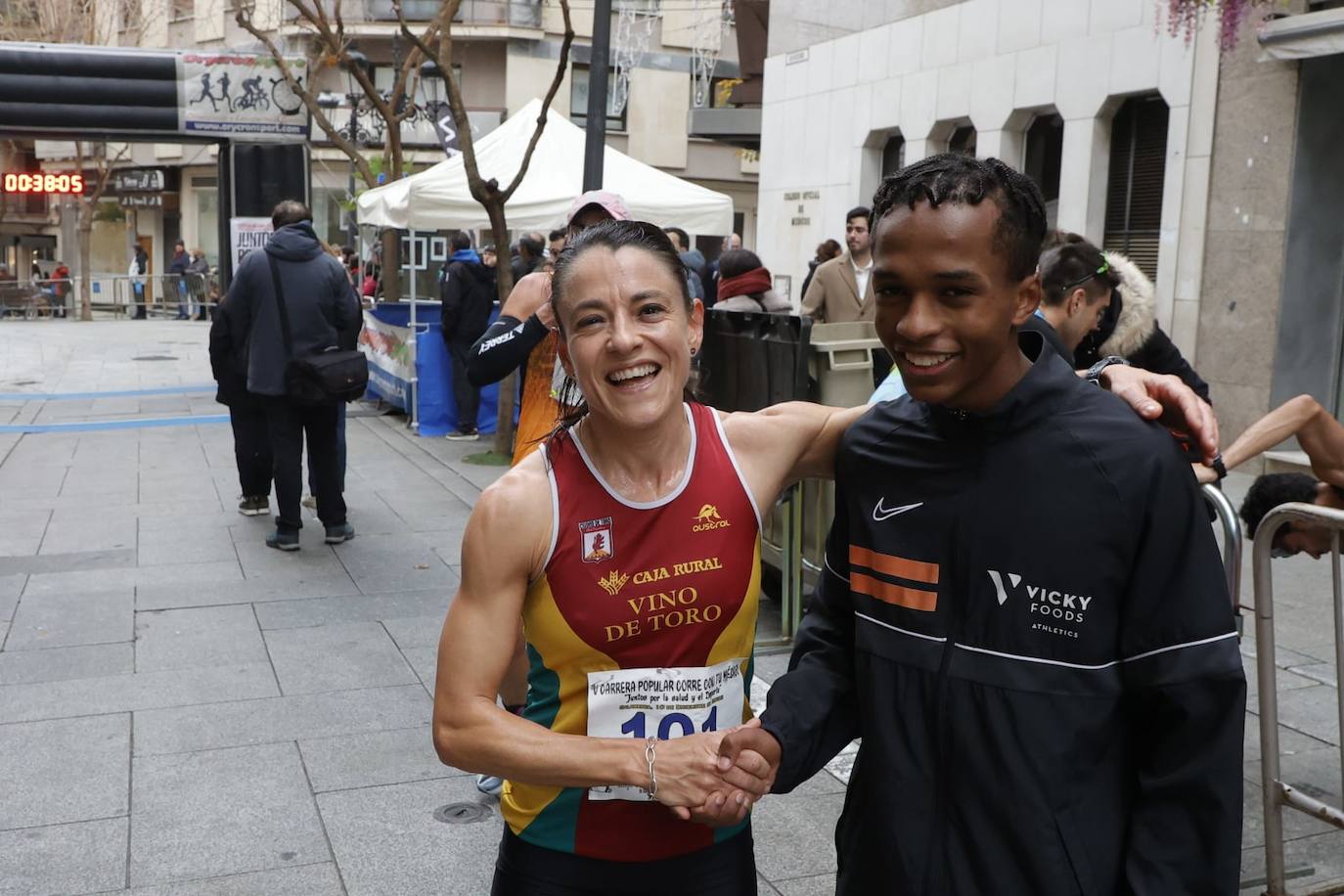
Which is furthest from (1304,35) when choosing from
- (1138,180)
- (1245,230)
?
(1138,180)

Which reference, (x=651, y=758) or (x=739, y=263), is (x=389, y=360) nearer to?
(x=739, y=263)

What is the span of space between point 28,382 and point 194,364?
3316 millimetres

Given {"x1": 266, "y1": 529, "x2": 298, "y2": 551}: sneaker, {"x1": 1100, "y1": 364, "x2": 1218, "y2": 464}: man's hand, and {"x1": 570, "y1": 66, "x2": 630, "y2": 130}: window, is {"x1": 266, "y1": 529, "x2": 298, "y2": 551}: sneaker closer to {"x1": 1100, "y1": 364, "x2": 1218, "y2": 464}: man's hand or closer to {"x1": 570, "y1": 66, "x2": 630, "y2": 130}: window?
{"x1": 1100, "y1": 364, "x2": 1218, "y2": 464}: man's hand

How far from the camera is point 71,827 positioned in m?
3.96

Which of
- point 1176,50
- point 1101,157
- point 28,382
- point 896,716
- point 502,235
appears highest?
point 1176,50

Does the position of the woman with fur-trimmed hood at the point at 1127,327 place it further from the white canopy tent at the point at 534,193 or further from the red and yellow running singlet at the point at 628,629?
the white canopy tent at the point at 534,193

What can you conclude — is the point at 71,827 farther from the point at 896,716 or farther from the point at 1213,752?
the point at 1213,752

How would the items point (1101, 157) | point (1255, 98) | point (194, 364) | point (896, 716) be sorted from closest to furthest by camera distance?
point (896, 716) → point (1255, 98) → point (1101, 157) → point (194, 364)

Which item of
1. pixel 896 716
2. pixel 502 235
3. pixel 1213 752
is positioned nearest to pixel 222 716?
pixel 896 716

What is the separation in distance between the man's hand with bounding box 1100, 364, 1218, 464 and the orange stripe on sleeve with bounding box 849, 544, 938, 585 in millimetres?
357

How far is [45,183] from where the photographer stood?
35.9 meters

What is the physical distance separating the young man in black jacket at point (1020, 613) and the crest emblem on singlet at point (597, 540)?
428 millimetres

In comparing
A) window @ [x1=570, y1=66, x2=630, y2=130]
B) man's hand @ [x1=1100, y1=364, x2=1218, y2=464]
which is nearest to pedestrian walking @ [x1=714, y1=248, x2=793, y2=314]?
man's hand @ [x1=1100, y1=364, x2=1218, y2=464]

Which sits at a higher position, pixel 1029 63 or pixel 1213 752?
pixel 1029 63
